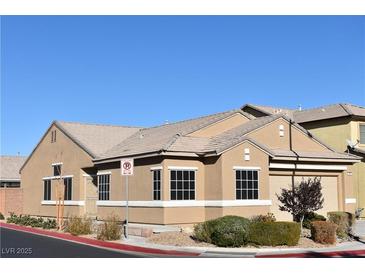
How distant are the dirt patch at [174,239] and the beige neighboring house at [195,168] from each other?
199cm

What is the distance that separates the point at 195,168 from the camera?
22.8 m

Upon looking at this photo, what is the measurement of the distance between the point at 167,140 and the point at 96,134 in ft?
31.1

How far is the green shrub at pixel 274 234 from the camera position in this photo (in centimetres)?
1691

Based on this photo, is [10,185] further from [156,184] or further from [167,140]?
[156,184]

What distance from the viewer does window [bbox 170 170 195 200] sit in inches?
871

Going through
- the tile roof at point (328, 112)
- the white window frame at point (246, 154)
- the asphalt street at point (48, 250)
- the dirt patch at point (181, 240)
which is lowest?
the asphalt street at point (48, 250)

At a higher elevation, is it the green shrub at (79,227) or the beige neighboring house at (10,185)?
the beige neighboring house at (10,185)

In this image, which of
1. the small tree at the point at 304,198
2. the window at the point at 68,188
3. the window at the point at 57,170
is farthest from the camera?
the window at the point at 57,170

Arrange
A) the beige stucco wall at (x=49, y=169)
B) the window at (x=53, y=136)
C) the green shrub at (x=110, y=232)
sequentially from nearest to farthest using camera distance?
the green shrub at (x=110, y=232), the beige stucco wall at (x=49, y=169), the window at (x=53, y=136)

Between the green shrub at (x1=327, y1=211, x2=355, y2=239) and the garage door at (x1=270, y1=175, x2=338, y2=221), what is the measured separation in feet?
10.8

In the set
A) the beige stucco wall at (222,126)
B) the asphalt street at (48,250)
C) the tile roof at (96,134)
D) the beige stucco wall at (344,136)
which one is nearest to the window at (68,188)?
the tile roof at (96,134)

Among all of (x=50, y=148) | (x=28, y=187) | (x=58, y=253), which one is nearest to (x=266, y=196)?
(x=58, y=253)

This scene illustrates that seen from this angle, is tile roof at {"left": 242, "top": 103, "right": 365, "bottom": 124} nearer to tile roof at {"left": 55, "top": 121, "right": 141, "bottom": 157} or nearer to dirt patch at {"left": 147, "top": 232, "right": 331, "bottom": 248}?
tile roof at {"left": 55, "top": 121, "right": 141, "bottom": 157}

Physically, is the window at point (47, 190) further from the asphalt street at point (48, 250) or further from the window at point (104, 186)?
Result: the asphalt street at point (48, 250)
